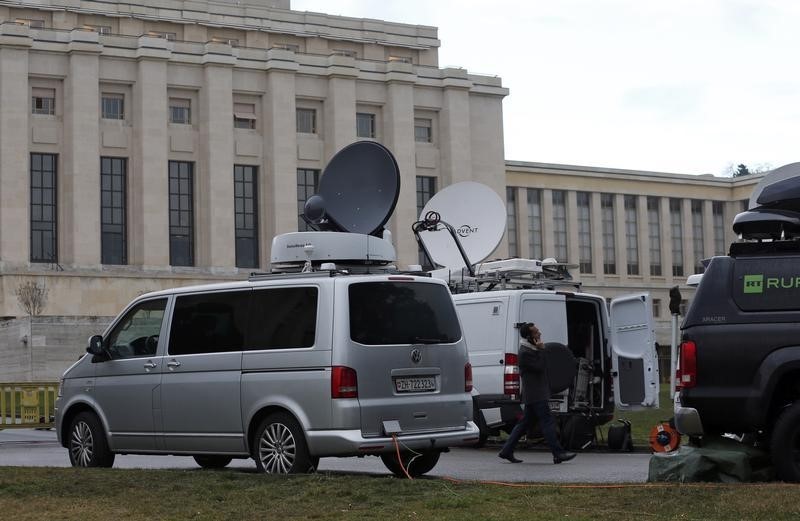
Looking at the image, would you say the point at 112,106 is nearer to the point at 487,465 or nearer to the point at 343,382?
the point at 487,465

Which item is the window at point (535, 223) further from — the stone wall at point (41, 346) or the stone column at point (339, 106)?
the stone wall at point (41, 346)

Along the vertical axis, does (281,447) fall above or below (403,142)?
below

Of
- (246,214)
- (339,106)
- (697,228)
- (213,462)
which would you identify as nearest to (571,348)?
(213,462)

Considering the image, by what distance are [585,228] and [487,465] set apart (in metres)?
79.1

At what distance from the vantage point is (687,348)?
444 inches

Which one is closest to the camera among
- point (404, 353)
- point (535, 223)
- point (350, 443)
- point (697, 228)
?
point (350, 443)

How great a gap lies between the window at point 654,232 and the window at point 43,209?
46.1 meters

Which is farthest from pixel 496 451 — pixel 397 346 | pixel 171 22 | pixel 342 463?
pixel 171 22

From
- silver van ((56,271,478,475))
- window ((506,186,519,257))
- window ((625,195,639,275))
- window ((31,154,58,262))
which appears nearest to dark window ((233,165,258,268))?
window ((31,154,58,262))

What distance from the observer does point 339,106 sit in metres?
76.2

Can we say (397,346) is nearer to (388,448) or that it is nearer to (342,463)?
(388,448)

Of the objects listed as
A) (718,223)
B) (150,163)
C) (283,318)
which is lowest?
(283,318)

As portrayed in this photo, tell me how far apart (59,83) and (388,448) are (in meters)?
62.0

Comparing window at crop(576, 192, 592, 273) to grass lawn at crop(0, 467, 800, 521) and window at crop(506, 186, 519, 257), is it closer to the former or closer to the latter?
window at crop(506, 186, 519, 257)
